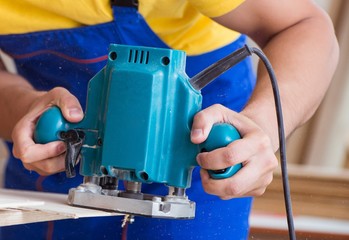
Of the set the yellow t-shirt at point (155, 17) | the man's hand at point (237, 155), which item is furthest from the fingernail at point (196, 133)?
the yellow t-shirt at point (155, 17)

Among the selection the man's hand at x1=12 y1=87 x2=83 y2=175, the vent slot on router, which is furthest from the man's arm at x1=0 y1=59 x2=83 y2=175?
the vent slot on router

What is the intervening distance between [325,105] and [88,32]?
262 cm

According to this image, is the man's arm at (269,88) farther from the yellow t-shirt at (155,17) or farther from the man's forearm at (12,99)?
the man's forearm at (12,99)

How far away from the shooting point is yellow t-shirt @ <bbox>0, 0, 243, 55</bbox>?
1.36 meters

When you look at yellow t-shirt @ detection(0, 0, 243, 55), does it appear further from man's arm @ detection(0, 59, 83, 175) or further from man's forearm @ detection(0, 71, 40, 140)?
man's arm @ detection(0, 59, 83, 175)

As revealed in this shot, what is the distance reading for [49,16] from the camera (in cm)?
142

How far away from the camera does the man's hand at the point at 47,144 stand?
3.73 feet

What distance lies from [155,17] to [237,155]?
443mm

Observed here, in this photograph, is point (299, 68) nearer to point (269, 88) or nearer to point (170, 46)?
point (269, 88)

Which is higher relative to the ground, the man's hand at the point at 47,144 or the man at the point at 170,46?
the man at the point at 170,46

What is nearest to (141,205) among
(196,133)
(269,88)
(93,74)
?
(196,133)

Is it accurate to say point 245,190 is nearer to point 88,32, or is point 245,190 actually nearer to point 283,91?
point 283,91

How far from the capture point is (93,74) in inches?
55.9

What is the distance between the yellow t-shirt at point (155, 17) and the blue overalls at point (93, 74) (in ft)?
0.05
